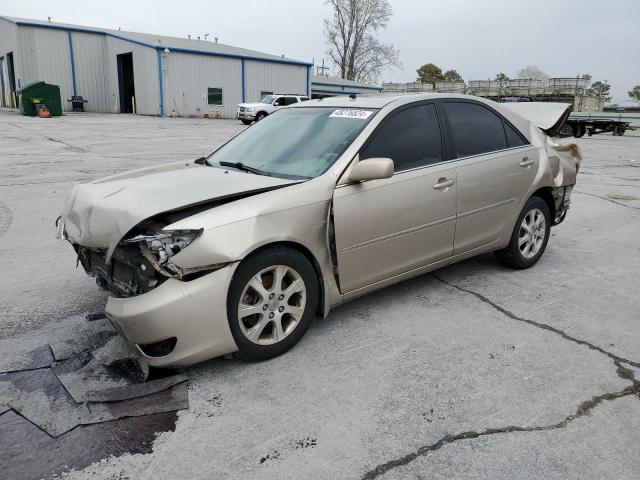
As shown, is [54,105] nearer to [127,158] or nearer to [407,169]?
[127,158]

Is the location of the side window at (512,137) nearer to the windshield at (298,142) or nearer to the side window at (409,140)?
the side window at (409,140)

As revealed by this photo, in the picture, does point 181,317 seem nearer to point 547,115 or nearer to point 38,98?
point 547,115

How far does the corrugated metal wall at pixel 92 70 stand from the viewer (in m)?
36.5

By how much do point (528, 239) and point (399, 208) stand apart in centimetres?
191

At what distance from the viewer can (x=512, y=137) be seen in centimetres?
489

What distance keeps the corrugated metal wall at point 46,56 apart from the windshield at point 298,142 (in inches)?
1435

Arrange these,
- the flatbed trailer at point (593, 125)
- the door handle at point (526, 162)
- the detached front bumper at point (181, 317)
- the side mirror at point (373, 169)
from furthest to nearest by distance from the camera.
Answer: the flatbed trailer at point (593, 125)
the door handle at point (526, 162)
the side mirror at point (373, 169)
the detached front bumper at point (181, 317)

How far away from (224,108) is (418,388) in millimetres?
36067

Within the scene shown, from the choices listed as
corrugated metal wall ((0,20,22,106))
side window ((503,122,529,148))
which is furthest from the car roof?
corrugated metal wall ((0,20,22,106))

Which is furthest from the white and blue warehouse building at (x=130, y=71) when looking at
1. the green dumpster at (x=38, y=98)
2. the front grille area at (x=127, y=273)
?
the front grille area at (x=127, y=273)

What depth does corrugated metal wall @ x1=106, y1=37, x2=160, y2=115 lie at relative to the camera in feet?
111

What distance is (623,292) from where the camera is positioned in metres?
4.59

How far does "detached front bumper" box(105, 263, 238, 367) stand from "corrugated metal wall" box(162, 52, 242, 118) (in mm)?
33636

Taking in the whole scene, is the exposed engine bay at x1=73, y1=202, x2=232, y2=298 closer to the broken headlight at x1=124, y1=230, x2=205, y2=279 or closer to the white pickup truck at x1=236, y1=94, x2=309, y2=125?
the broken headlight at x1=124, y1=230, x2=205, y2=279
